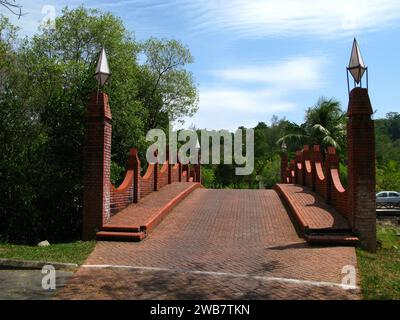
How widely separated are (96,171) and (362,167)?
642 cm

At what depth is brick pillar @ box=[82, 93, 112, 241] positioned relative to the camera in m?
11.3

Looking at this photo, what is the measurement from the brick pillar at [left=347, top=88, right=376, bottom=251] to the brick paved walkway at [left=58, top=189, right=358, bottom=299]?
1094mm

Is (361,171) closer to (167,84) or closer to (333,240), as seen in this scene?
(333,240)

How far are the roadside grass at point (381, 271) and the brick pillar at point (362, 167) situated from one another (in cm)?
70

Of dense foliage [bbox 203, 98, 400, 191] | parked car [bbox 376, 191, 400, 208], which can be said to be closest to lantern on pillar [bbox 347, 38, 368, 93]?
dense foliage [bbox 203, 98, 400, 191]

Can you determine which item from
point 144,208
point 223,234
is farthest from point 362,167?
point 144,208

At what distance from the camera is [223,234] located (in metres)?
11.4

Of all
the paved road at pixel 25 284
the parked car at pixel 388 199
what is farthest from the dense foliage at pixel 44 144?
the parked car at pixel 388 199

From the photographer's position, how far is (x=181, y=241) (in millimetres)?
10750

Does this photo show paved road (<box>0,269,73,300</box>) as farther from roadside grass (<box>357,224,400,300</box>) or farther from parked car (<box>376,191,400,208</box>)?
parked car (<box>376,191,400,208</box>)

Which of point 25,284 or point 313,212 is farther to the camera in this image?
point 313,212
